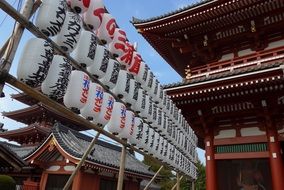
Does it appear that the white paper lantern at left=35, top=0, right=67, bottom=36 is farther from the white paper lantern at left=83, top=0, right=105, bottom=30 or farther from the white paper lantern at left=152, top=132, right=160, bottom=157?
the white paper lantern at left=152, top=132, right=160, bottom=157

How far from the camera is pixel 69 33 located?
5.25 meters

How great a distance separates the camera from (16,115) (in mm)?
30375

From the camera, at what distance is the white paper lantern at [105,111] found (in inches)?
265

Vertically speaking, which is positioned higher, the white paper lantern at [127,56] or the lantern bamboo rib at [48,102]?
the white paper lantern at [127,56]

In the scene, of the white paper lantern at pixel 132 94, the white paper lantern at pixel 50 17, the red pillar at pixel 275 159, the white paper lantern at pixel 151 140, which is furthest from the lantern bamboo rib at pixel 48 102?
the red pillar at pixel 275 159

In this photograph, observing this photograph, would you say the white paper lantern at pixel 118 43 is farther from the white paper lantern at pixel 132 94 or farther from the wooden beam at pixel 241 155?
the wooden beam at pixel 241 155

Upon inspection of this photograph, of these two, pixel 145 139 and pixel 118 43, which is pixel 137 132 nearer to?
pixel 145 139

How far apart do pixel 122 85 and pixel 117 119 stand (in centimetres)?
92

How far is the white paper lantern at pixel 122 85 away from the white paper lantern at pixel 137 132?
3.41ft

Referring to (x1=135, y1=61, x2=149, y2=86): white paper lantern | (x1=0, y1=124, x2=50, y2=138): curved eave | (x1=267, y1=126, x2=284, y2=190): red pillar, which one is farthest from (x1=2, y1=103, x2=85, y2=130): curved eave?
(x1=267, y1=126, x2=284, y2=190): red pillar

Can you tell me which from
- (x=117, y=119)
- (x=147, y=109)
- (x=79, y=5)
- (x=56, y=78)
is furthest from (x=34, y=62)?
(x=147, y=109)

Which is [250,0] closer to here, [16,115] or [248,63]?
[248,63]

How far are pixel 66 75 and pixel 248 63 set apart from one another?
7.62 metres

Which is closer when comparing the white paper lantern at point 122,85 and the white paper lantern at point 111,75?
A: the white paper lantern at point 111,75
